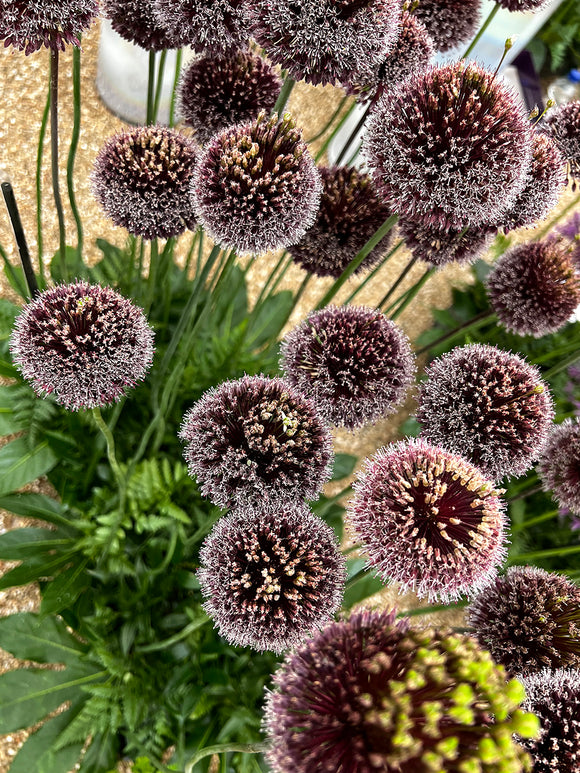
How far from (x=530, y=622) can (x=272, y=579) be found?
432 millimetres

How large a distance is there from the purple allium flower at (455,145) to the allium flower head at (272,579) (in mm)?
526

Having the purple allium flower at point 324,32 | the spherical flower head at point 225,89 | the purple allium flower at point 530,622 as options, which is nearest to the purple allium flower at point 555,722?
the purple allium flower at point 530,622

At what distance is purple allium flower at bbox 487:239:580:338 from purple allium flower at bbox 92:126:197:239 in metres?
0.75

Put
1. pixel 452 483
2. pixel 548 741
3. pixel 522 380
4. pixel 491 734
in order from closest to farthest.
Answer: pixel 491 734
pixel 548 741
pixel 452 483
pixel 522 380

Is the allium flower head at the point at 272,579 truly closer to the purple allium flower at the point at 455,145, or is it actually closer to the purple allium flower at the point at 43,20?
the purple allium flower at the point at 455,145

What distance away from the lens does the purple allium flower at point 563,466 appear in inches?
45.7

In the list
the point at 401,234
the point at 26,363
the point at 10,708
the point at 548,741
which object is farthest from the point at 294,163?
the point at 10,708

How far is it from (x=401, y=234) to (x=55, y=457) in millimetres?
936

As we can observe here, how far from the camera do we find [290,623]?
827 millimetres

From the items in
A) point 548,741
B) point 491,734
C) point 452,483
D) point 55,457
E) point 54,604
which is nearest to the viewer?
point 491,734

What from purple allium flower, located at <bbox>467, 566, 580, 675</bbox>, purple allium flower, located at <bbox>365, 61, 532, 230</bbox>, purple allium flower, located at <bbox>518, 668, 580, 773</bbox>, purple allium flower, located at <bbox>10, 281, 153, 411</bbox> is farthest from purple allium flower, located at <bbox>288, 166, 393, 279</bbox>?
purple allium flower, located at <bbox>518, 668, 580, 773</bbox>

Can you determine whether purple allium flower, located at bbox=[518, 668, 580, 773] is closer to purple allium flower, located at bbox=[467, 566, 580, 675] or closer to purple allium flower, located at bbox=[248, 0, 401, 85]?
purple allium flower, located at bbox=[467, 566, 580, 675]

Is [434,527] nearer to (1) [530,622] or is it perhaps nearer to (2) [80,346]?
(1) [530,622]

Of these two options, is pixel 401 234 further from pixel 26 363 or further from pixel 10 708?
pixel 10 708
